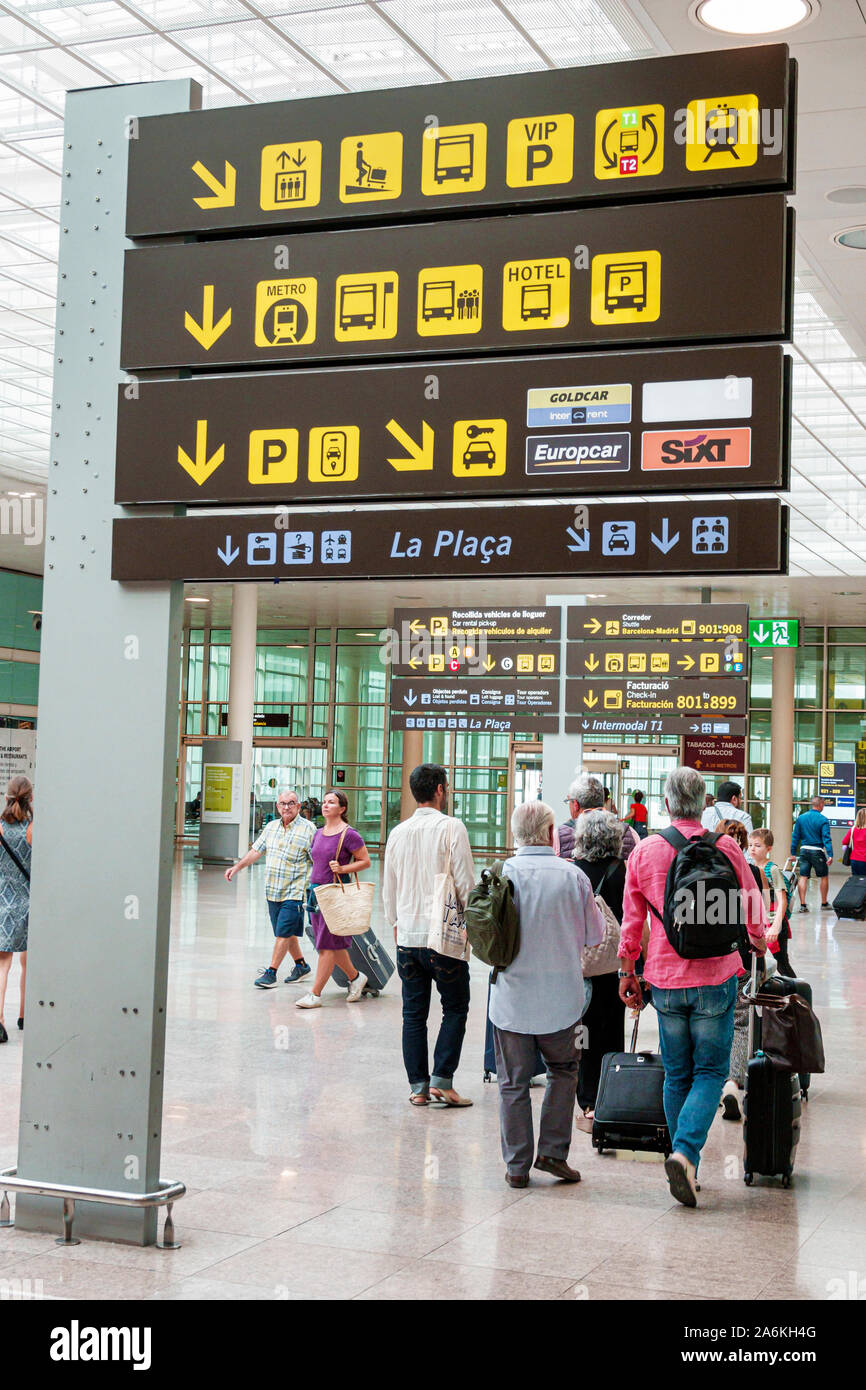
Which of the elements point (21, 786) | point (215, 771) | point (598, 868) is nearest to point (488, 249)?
point (598, 868)

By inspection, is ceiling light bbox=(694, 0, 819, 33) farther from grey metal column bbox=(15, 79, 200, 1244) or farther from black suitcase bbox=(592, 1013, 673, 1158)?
black suitcase bbox=(592, 1013, 673, 1158)

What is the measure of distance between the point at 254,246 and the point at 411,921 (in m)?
4.10

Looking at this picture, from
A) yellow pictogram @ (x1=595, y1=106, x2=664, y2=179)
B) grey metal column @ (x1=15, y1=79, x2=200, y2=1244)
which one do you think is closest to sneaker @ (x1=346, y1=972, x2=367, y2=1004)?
grey metal column @ (x1=15, y1=79, x2=200, y2=1244)

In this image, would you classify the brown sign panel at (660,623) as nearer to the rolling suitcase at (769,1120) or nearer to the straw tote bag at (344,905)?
the straw tote bag at (344,905)

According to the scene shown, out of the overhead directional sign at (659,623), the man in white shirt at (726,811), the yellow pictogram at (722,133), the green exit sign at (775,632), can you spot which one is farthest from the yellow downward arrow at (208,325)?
the green exit sign at (775,632)

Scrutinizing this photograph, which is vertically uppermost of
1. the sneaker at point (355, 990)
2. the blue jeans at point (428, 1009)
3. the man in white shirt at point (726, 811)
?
the man in white shirt at point (726, 811)

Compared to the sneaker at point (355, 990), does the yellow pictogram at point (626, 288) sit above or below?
above

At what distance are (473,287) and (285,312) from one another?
2.57 feet

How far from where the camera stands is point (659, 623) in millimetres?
14781

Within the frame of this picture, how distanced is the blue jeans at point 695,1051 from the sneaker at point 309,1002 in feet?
19.3

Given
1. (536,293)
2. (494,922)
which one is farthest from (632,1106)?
(536,293)

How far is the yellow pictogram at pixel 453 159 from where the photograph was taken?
5.25m
